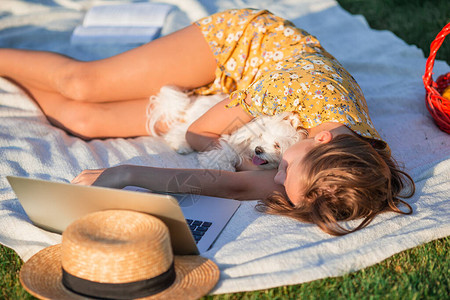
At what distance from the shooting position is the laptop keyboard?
82.1 inches

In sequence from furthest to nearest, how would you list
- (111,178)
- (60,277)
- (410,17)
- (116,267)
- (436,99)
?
(410,17)
(436,99)
(111,178)
(60,277)
(116,267)

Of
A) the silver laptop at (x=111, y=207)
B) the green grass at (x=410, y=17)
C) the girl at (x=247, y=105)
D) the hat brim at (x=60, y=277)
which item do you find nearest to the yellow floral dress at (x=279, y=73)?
the girl at (x=247, y=105)

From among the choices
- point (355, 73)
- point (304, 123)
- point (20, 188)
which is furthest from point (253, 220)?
point (355, 73)

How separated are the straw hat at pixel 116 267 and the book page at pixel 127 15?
113 inches

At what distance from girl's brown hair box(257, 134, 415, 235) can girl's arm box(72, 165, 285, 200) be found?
19cm

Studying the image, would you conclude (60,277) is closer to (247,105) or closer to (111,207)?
(111,207)

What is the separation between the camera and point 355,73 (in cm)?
389

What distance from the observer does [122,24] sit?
4230 mm

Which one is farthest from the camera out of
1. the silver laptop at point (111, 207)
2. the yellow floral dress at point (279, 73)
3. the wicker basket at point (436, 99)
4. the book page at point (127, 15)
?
the book page at point (127, 15)

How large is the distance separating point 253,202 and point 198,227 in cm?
34

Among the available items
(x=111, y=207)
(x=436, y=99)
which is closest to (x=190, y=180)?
(x=111, y=207)

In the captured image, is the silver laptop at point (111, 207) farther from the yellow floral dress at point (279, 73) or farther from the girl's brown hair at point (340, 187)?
the yellow floral dress at point (279, 73)

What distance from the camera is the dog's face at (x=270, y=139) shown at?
244 centimetres

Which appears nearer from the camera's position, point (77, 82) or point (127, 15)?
point (77, 82)
